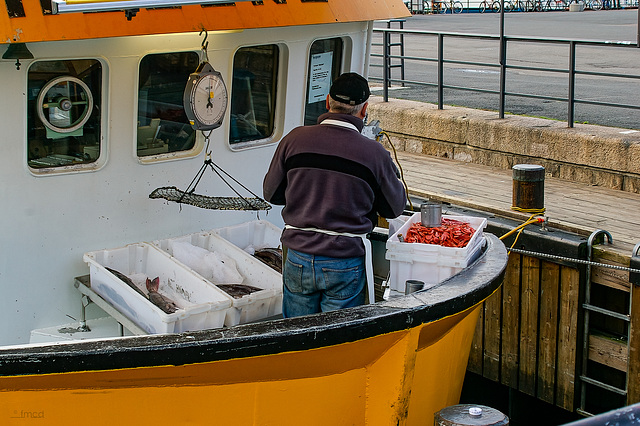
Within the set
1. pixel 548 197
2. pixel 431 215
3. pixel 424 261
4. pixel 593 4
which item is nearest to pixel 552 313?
pixel 548 197

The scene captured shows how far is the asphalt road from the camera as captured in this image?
11547mm

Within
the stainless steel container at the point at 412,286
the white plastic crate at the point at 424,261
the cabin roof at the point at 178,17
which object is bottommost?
the stainless steel container at the point at 412,286

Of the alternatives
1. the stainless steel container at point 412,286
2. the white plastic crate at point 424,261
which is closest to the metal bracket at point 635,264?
the white plastic crate at point 424,261

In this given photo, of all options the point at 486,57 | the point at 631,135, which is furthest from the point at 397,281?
the point at 486,57

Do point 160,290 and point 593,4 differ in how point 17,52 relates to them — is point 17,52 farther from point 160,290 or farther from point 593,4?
point 593,4

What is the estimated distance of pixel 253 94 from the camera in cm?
605

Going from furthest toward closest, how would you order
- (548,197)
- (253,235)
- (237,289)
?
(548,197) → (253,235) → (237,289)

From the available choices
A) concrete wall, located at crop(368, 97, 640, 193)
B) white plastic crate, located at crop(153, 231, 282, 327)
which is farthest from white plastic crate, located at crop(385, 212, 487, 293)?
concrete wall, located at crop(368, 97, 640, 193)

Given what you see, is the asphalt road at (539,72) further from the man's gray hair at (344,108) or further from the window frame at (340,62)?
the man's gray hair at (344,108)

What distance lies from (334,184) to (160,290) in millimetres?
1543

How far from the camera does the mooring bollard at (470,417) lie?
4.13 meters

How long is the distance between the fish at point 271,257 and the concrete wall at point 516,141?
4176 mm

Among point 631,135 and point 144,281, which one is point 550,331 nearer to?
point 631,135

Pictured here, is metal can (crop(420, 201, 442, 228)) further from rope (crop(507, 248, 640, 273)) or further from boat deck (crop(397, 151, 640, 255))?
boat deck (crop(397, 151, 640, 255))
